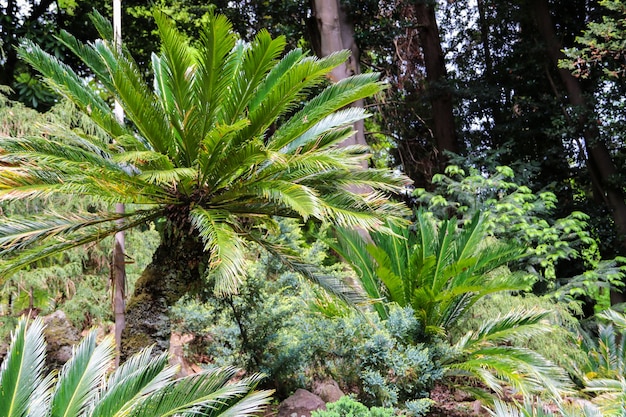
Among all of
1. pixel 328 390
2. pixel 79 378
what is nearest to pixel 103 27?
pixel 79 378

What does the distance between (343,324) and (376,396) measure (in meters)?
0.81

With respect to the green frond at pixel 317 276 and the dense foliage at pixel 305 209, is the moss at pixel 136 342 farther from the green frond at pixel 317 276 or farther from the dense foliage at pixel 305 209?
the green frond at pixel 317 276

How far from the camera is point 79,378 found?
2998mm

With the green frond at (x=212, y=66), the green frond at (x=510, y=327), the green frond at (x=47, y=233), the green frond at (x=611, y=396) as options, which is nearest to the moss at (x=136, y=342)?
the green frond at (x=47, y=233)

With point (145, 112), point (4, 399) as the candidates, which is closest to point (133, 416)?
point (4, 399)

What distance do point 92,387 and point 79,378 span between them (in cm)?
14

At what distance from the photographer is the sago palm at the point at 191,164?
13.0ft

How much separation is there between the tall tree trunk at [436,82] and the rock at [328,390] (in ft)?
24.9

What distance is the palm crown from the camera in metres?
3.94

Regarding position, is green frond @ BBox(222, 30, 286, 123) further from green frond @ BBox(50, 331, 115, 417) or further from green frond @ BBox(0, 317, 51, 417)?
green frond @ BBox(0, 317, 51, 417)

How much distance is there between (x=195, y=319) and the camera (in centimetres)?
565

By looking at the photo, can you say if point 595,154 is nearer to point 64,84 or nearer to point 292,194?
point 292,194

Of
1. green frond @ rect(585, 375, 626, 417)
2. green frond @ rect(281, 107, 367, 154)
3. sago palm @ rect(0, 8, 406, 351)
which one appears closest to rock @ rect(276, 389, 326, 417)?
sago palm @ rect(0, 8, 406, 351)

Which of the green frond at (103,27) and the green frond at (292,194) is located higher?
the green frond at (103,27)
